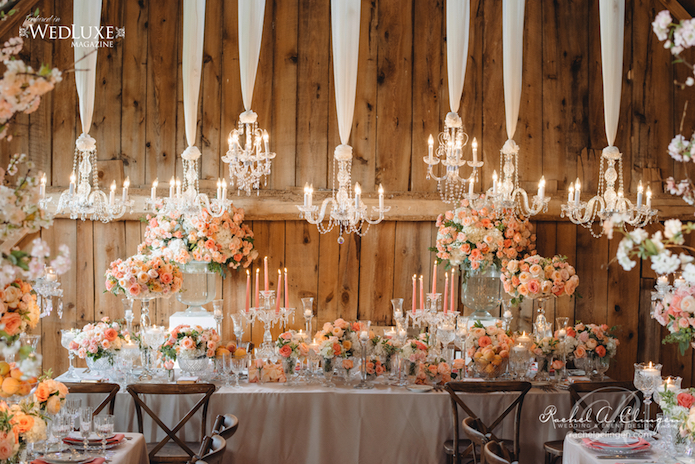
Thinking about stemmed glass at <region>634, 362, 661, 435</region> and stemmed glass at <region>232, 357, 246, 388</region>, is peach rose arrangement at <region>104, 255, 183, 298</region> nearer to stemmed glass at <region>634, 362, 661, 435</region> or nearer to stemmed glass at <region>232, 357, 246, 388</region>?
stemmed glass at <region>232, 357, 246, 388</region>

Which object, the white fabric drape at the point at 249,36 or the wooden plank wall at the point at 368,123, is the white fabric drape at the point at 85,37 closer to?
the wooden plank wall at the point at 368,123

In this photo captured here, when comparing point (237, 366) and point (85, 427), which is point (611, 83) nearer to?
point (237, 366)

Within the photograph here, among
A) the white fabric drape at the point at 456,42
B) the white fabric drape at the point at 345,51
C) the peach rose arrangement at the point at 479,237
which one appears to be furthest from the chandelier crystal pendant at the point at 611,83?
the white fabric drape at the point at 345,51

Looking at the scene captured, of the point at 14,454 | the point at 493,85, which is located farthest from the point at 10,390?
the point at 493,85

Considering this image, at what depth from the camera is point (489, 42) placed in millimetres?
5684

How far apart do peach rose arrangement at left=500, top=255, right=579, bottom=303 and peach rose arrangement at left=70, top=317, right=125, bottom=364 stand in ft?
9.10

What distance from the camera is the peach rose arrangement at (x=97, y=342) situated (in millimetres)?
3871

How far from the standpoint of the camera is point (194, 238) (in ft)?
16.3

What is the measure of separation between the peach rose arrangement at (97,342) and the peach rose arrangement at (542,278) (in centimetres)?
277

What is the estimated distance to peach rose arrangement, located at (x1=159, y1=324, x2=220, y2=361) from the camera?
391cm

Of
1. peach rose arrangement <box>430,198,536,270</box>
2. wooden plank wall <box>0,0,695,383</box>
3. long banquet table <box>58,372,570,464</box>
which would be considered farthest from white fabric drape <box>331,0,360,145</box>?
long banquet table <box>58,372,570,464</box>

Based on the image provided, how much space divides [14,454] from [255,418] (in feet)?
5.47

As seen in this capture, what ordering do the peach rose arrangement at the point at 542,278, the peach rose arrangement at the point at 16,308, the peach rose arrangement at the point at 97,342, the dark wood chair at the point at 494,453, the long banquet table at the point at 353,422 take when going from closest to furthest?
the peach rose arrangement at the point at 16,308 → the dark wood chair at the point at 494,453 → the long banquet table at the point at 353,422 → the peach rose arrangement at the point at 97,342 → the peach rose arrangement at the point at 542,278

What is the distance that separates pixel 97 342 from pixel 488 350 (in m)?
2.54
